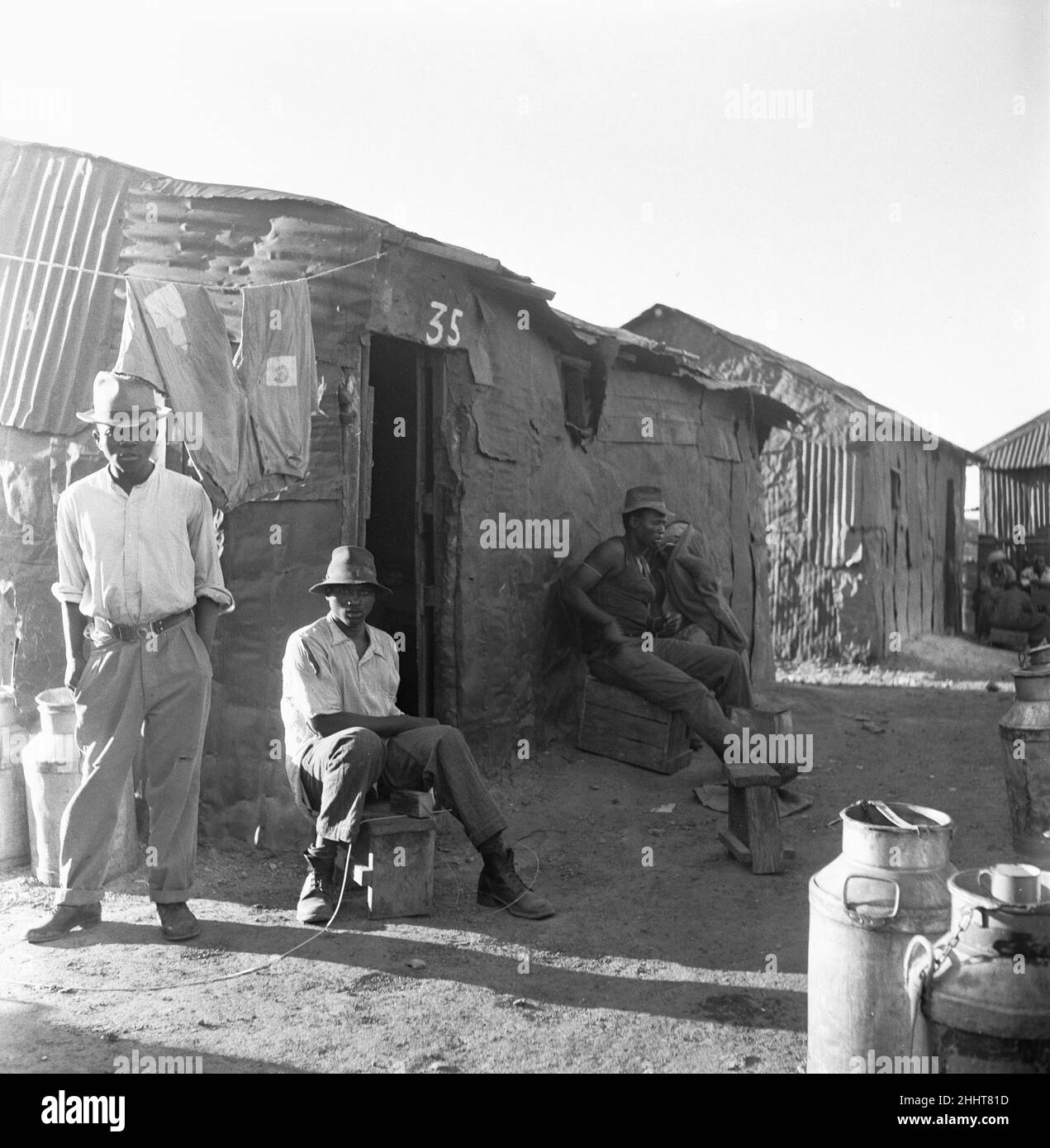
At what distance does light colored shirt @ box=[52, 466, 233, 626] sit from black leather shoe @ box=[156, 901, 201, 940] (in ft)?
3.85

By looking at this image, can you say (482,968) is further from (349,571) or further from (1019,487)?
(1019,487)

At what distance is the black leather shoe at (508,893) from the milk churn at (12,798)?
2255 millimetres

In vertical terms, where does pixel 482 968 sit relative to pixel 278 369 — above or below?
below

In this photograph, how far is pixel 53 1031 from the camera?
11.2 feet

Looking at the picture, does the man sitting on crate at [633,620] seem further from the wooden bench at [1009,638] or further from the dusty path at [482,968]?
the wooden bench at [1009,638]

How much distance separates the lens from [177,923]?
4.26m

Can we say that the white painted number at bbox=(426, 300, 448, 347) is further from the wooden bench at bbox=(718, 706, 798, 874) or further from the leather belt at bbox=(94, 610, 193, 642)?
the wooden bench at bbox=(718, 706, 798, 874)

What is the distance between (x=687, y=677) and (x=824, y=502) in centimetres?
743

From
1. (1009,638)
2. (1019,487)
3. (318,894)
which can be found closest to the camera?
(318,894)

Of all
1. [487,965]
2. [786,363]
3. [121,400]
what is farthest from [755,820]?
[786,363]

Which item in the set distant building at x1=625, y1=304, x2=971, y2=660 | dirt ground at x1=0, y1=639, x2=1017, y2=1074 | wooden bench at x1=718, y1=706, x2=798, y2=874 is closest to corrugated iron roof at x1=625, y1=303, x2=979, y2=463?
distant building at x1=625, y1=304, x2=971, y2=660

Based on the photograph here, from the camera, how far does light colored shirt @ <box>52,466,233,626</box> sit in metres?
4.24

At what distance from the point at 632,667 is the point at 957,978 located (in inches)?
177
